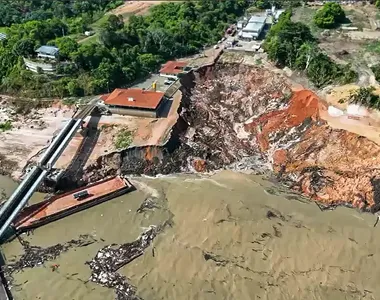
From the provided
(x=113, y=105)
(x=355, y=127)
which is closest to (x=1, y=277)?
(x=113, y=105)

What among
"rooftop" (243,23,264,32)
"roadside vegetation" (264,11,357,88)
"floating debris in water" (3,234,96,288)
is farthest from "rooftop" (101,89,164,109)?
"rooftop" (243,23,264,32)

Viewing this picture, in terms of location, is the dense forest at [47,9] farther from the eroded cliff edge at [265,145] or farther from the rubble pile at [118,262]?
the rubble pile at [118,262]

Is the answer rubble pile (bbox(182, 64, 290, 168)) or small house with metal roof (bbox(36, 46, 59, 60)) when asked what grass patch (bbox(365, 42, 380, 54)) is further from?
small house with metal roof (bbox(36, 46, 59, 60))

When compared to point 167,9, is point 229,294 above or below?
below

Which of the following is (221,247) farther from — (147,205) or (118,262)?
(147,205)

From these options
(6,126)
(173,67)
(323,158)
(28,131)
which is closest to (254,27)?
(173,67)

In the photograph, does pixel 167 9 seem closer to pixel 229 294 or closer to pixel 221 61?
pixel 221 61

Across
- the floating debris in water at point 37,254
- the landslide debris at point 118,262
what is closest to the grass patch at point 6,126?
the floating debris in water at point 37,254
